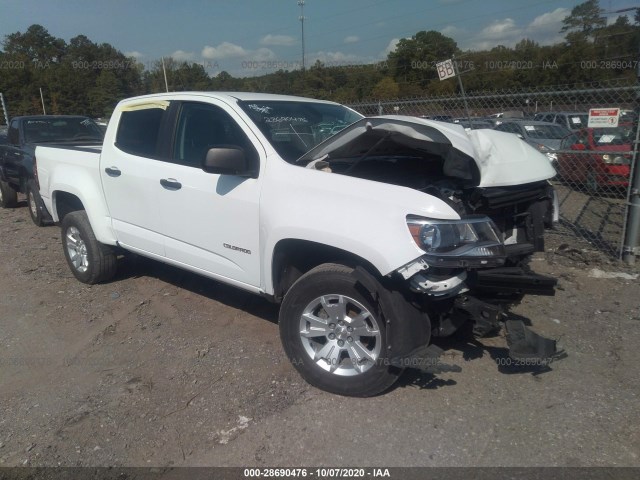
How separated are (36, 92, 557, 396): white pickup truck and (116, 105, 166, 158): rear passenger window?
0.02m

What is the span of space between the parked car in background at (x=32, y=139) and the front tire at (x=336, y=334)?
279 inches

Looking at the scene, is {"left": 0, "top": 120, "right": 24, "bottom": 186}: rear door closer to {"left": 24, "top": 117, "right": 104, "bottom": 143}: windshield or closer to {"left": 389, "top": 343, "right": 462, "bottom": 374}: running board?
{"left": 24, "top": 117, "right": 104, "bottom": 143}: windshield

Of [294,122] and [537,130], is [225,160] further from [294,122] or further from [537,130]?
[537,130]

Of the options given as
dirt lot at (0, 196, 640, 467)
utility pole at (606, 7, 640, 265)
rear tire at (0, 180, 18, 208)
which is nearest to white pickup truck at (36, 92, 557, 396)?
dirt lot at (0, 196, 640, 467)

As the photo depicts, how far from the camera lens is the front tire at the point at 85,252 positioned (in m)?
5.41

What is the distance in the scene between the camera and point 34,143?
9.11 m

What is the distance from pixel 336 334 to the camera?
11.1 feet

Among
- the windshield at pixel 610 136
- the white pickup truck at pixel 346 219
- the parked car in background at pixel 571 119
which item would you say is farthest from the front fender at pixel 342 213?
the parked car in background at pixel 571 119

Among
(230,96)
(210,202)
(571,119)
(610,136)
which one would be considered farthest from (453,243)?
(571,119)

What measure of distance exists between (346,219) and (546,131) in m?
11.3

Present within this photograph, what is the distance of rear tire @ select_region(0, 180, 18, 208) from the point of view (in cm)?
1079

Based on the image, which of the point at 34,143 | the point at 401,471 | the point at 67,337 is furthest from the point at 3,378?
→ the point at 34,143

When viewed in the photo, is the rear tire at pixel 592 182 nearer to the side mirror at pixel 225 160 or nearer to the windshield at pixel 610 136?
the windshield at pixel 610 136

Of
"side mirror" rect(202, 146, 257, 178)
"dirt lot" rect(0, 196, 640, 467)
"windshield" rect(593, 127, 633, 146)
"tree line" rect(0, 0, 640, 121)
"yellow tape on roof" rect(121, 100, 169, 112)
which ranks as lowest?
"dirt lot" rect(0, 196, 640, 467)
